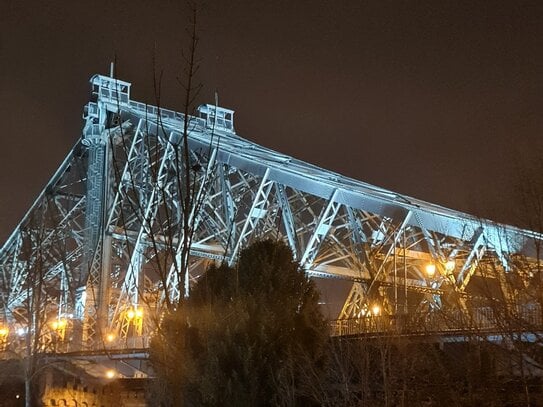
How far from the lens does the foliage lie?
16.0 meters

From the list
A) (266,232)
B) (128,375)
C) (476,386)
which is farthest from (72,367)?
(476,386)

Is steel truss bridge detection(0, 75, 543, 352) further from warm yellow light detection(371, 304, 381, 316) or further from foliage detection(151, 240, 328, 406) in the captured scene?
foliage detection(151, 240, 328, 406)

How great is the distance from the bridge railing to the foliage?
90.2 inches

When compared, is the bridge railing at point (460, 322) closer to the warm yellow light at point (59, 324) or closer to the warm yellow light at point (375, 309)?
the warm yellow light at point (375, 309)

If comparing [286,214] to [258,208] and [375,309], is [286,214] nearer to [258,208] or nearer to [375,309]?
[258,208]

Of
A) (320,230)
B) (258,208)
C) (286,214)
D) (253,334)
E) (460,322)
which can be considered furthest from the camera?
(258,208)

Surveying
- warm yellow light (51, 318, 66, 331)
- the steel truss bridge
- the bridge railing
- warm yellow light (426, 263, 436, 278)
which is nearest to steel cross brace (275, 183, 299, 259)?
the steel truss bridge

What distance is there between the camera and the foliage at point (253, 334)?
16.0 m

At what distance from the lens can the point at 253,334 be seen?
16.7m

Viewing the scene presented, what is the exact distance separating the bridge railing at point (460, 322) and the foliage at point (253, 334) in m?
2.29

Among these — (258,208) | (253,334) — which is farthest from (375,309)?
(253,334)

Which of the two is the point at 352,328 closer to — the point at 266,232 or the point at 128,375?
the point at 128,375

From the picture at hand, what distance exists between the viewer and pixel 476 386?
18031 millimetres

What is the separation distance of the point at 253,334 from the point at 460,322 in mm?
5892
